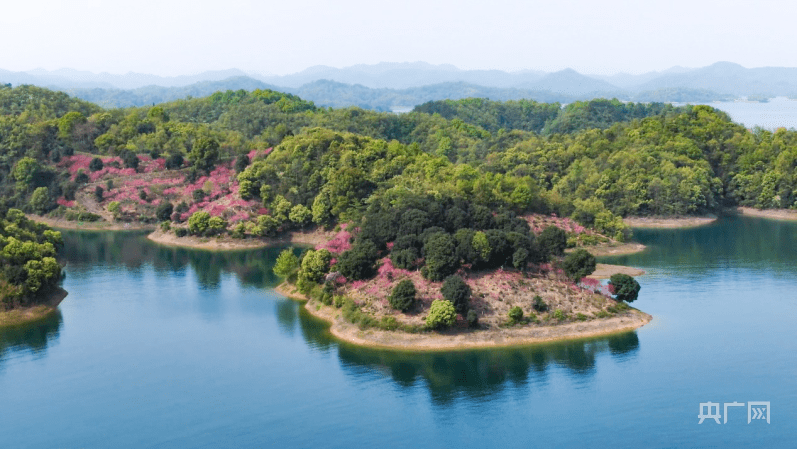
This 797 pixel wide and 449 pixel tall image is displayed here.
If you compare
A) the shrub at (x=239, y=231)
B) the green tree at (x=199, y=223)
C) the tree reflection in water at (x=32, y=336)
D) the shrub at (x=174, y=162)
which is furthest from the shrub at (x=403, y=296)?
the shrub at (x=174, y=162)

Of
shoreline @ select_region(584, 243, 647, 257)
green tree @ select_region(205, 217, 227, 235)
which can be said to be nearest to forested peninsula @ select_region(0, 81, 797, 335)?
green tree @ select_region(205, 217, 227, 235)

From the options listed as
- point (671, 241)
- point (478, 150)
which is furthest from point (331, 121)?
point (671, 241)

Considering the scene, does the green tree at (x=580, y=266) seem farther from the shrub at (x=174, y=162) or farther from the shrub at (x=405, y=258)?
the shrub at (x=174, y=162)

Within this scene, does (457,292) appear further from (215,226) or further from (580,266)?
(215,226)

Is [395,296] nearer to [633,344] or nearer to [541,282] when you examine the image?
[541,282]

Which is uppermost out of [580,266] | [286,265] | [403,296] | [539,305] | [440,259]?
[440,259]

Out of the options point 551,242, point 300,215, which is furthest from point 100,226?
point 551,242

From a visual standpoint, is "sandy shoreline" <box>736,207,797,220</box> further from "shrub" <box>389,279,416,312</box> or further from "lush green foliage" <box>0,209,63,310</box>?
"lush green foliage" <box>0,209,63,310</box>

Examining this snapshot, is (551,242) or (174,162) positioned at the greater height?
(174,162)
